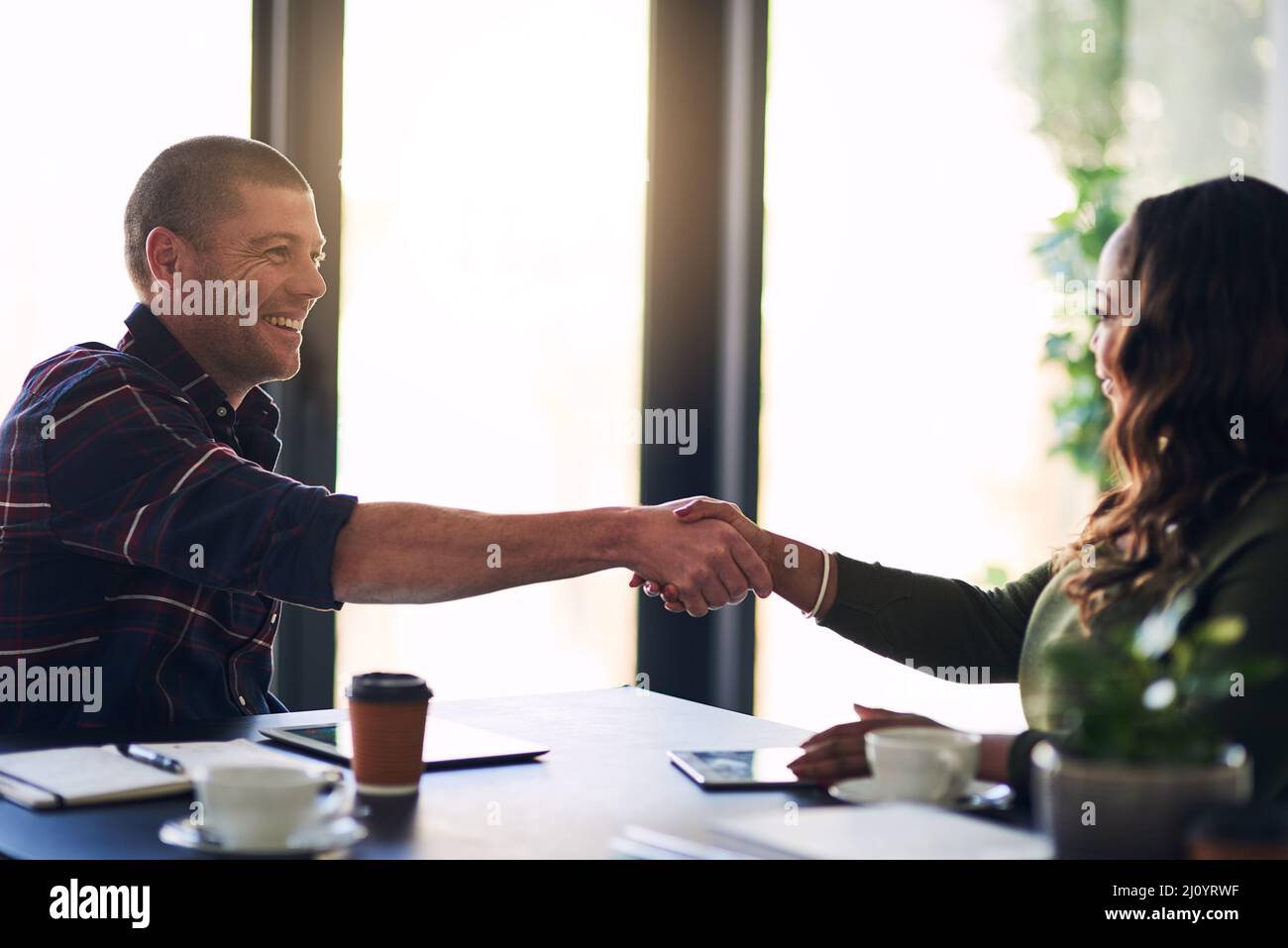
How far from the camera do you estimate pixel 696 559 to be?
2.06 meters

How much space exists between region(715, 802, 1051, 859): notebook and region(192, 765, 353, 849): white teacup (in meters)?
0.35

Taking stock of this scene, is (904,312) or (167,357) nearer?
(167,357)

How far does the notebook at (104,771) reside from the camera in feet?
4.23

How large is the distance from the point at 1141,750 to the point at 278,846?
669 mm

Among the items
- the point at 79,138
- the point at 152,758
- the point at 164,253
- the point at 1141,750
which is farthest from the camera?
the point at 79,138

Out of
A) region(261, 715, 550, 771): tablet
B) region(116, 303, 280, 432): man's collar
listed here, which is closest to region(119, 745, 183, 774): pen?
region(261, 715, 550, 771): tablet

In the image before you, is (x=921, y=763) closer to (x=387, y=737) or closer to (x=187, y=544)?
(x=387, y=737)

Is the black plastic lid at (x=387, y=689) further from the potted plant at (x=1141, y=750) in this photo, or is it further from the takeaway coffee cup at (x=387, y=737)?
the potted plant at (x=1141, y=750)

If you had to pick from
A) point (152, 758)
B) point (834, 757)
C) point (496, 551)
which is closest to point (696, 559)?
point (496, 551)

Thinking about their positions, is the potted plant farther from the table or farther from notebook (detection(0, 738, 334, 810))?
notebook (detection(0, 738, 334, 810))

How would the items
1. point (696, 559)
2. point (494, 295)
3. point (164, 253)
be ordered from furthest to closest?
1. point (494, 295)
2. point (164, 253)
3. point (696, 559)

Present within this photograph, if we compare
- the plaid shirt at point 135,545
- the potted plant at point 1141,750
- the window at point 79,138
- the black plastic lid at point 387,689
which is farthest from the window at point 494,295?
the potted plant at point 1141,750

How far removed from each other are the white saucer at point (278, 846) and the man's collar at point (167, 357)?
102 centimetres

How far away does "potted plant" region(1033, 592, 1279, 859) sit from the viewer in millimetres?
961
